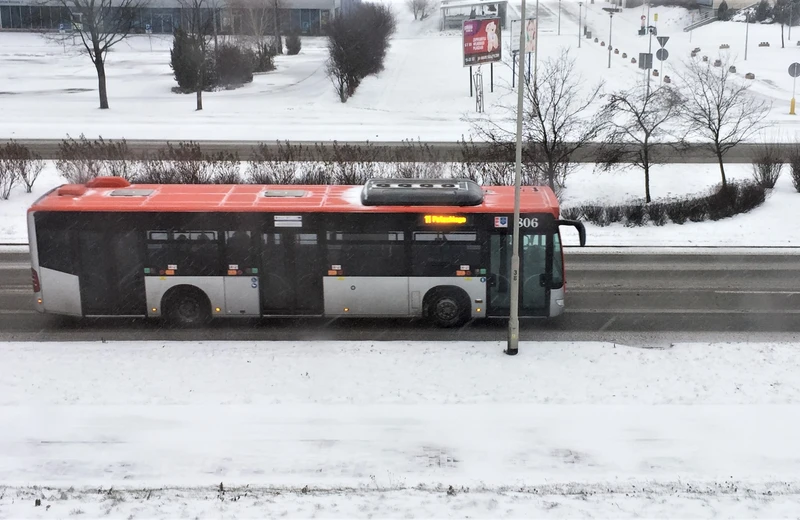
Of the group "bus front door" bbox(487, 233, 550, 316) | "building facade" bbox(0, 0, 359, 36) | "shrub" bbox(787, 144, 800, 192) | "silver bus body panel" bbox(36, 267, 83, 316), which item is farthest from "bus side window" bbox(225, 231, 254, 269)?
"building facade" bbox(0, 0, 359, 36)

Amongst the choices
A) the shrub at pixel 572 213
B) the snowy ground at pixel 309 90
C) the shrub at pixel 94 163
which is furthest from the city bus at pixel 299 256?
the snowy ground at pixel 309 90

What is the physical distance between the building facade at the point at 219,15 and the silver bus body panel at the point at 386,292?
237ft

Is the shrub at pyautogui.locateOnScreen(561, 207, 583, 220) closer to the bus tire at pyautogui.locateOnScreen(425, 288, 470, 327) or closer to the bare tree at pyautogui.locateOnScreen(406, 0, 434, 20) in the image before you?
the bus tire at pyautogui.locateOnScreen(425, 288, 470, 327)

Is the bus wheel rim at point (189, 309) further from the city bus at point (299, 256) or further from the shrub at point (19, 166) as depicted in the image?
the shrub at point (19, 166)

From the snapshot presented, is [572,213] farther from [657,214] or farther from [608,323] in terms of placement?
[608,323]

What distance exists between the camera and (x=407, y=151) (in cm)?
2941

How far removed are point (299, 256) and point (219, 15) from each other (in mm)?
72864

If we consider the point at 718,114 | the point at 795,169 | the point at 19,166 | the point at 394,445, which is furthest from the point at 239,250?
the point at 795,169

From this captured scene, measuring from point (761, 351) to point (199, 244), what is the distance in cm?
1005

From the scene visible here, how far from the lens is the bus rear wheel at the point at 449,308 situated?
48.5ft

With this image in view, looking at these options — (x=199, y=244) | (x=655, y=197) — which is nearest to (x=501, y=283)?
(x=199, y=244)

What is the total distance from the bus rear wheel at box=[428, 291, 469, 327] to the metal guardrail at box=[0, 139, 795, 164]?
40.8 ft

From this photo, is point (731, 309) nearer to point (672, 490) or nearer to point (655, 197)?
point (672, 490)

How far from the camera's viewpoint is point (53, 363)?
12.8 metres
